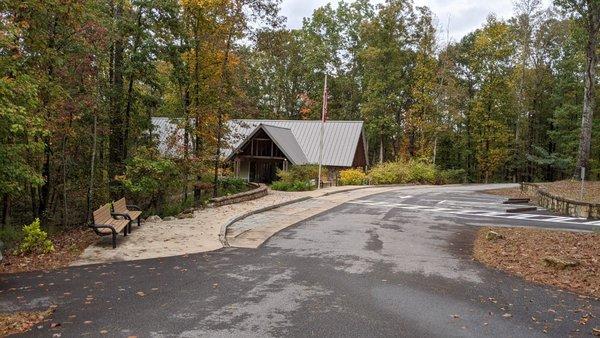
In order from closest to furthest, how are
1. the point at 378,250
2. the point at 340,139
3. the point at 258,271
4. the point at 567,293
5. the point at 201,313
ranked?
the point at 201,313
the point at 567,293
the point at 258,271
the point at 378,250
the point at 340,139

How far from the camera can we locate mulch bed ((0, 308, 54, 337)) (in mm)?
5395

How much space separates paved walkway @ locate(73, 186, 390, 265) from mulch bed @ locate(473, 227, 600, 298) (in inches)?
255

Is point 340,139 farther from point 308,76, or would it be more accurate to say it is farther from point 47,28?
point 47,28

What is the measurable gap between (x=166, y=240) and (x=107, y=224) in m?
1.44

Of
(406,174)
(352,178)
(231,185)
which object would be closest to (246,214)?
(231,185)

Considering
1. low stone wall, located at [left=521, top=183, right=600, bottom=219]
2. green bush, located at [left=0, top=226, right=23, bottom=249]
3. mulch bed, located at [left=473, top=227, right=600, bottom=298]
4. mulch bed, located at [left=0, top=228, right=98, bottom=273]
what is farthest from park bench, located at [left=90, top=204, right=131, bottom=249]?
low stone wall, located at [left=521, top=183, right=600, bottom=219]

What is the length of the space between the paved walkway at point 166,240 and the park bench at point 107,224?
25 centimetres

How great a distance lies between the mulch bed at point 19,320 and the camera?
539 cm

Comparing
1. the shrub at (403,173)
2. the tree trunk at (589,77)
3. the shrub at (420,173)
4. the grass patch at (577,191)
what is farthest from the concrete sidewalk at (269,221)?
the shrub at (420,173)

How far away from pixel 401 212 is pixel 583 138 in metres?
16.5

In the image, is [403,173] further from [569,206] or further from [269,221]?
[269,221]

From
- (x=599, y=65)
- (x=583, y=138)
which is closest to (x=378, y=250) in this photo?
(x=583, y=138)

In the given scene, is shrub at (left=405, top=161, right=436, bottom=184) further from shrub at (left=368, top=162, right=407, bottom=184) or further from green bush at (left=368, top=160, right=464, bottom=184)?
shrub at (left=368, top=162, right=407, bottom=184)

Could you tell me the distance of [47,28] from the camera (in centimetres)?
1182
